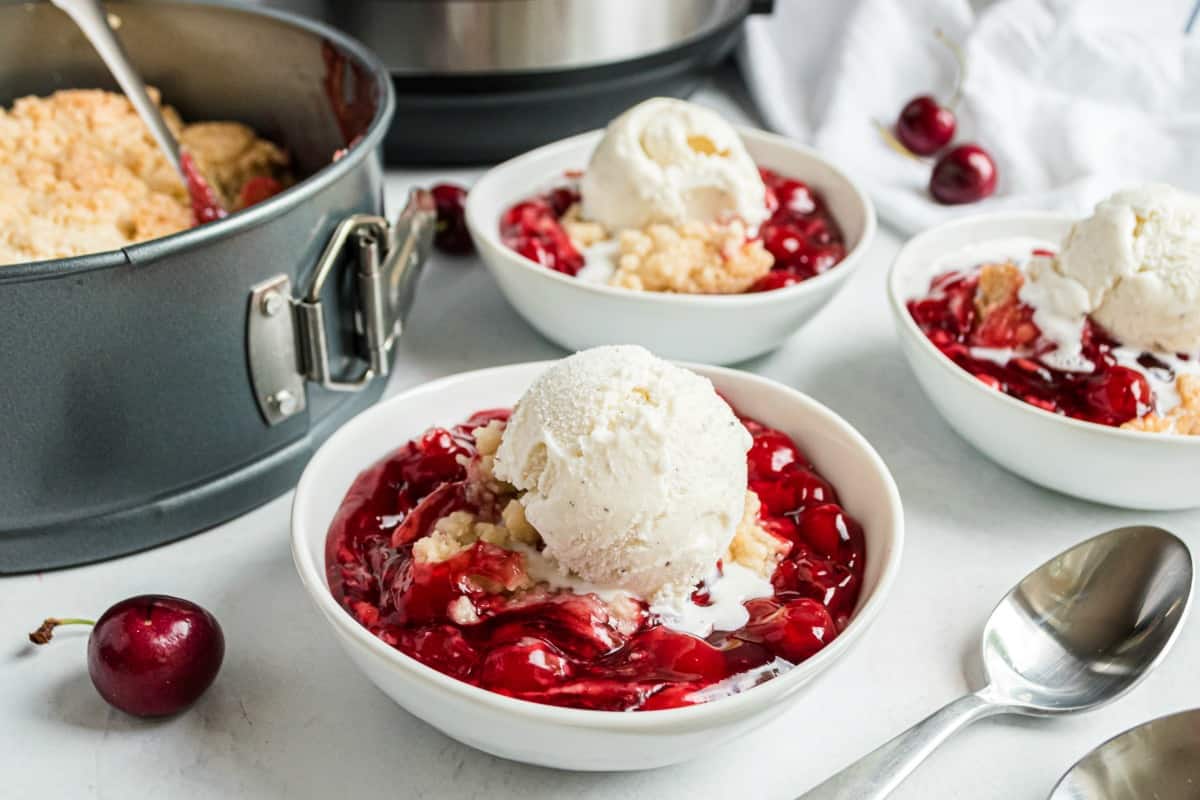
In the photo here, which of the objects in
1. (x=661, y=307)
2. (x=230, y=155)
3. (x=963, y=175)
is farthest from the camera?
(x=963, y=175)

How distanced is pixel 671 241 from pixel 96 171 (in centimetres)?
73

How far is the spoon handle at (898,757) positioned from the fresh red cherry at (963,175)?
1.11 meters

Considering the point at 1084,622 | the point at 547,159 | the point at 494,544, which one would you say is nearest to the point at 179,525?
the point at 494,544

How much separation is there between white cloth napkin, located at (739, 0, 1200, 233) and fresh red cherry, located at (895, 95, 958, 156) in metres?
0.04

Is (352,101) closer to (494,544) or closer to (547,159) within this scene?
(547,159)

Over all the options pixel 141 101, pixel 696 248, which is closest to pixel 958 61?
pixel 696 248

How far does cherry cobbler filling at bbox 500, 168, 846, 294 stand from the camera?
1.50 m

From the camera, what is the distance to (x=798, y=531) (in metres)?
1.12

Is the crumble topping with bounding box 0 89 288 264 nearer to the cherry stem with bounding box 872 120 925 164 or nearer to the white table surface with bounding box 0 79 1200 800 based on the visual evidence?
the white table surface with bounding box 0 79 1200 800

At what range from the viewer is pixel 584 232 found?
1.59m

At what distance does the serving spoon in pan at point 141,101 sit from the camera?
4.73ft

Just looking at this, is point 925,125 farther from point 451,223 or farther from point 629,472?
point 629,472

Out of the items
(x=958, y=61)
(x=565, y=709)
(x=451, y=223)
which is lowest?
(x=451, y=223)

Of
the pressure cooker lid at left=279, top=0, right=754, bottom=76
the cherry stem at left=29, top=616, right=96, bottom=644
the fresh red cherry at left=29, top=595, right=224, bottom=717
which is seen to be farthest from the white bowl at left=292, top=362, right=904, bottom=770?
the pressure cooker lid at left=279, top=0, right=754, bottom=76
